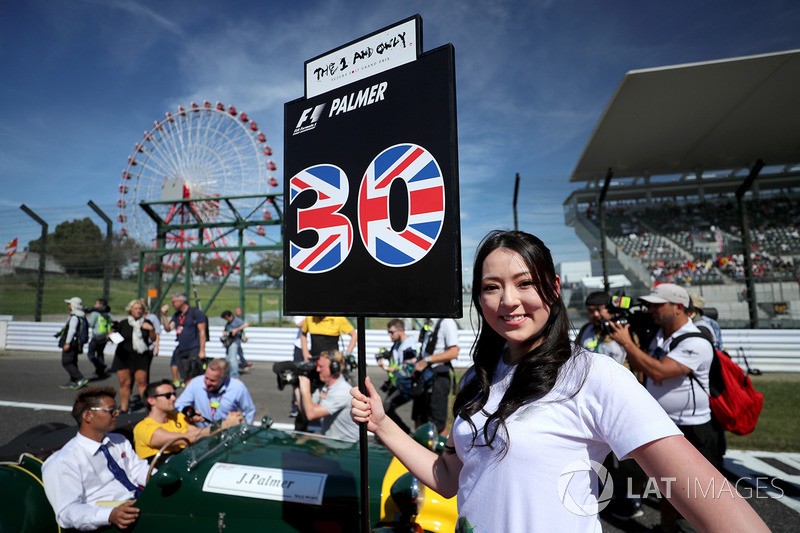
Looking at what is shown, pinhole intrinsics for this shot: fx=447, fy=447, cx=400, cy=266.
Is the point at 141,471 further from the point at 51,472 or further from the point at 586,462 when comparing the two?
the point at 586,462

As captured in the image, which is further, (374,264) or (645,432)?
(374,264)

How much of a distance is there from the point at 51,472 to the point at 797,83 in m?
21.4

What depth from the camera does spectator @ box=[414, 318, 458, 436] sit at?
15.3ft

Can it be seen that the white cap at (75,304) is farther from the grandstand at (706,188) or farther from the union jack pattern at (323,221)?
the grandstand at (706,188)

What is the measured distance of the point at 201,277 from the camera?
1339 centimetres

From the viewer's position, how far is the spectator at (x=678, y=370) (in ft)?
9.05

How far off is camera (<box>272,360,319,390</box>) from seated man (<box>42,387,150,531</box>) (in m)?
1.44

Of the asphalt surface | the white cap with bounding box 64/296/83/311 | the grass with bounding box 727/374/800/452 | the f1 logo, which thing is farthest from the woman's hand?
the white cap with bounding box 64/296/83/311

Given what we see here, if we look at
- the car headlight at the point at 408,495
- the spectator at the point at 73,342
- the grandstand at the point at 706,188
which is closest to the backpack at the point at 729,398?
the car headlight at the point at 408,495

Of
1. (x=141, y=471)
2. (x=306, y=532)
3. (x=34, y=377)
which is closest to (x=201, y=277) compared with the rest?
(x=34, y=377)

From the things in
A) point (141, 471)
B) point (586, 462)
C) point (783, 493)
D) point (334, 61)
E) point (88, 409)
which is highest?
point (334, 61)

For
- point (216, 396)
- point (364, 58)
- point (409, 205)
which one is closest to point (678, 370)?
point (409, 205)

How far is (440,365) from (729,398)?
258 cm

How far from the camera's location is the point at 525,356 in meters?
1.13
